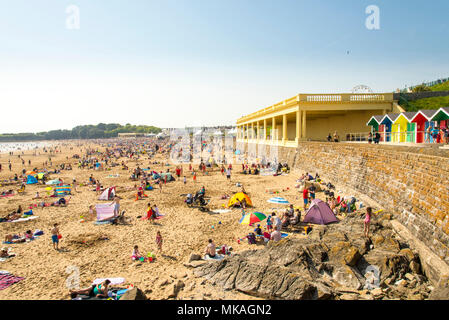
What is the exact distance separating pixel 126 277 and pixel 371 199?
11.4 meters

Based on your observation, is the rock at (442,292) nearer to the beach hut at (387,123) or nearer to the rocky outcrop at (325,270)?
the rocky outcrop at (325,270)

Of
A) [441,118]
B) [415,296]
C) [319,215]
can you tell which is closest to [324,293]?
[415,296]

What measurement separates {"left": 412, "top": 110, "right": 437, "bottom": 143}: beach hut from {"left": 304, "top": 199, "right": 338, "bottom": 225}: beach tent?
8908mm

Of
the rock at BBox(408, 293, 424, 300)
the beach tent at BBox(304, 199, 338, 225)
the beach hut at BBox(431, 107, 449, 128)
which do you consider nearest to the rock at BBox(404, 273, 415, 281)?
the rock at BBox(408, 293, 424, 300)

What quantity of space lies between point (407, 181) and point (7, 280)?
14.5 meters

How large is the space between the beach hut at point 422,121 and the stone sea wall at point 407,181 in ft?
14.7

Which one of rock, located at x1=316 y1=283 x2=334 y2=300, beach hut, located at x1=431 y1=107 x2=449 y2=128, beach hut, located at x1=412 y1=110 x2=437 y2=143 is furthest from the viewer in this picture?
beach hut, located at x1=412 y1=110 x2=437 y2=143

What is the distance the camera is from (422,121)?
1661 cm

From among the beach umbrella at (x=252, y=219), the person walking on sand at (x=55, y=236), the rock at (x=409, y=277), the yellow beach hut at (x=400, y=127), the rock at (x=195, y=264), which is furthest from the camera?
the yellow beach hut at (x=400, y=127)

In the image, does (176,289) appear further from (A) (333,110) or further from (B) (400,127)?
(A) (333,110)

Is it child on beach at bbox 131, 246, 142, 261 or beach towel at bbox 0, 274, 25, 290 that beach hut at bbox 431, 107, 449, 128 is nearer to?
child on beach at bbox 131, 246, 142, 261

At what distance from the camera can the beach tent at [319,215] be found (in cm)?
1167

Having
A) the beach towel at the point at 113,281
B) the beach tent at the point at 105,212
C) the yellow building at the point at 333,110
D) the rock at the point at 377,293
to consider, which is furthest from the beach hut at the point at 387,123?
the beach towel at the point at 113,281

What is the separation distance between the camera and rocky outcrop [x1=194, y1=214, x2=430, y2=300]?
653 cm
